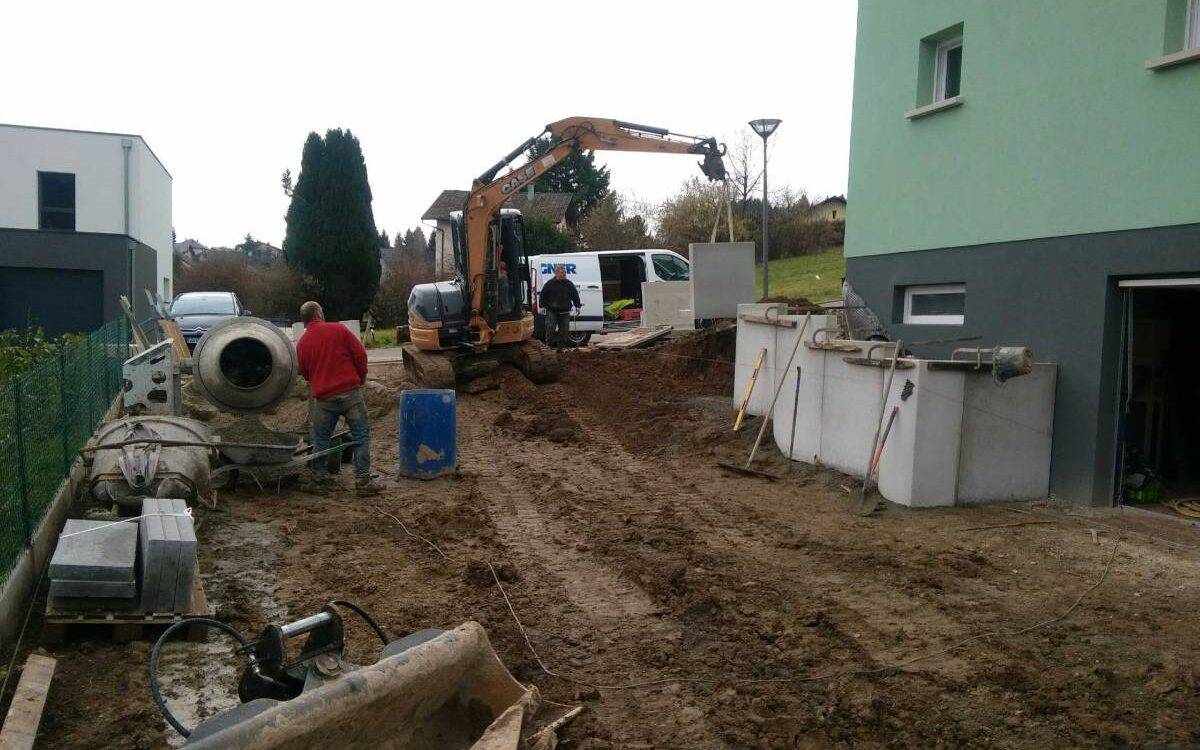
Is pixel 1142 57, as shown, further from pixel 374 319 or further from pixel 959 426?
pixel 374 319

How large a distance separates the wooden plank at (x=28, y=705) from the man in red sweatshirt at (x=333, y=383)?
461cm

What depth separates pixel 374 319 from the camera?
37.2 m

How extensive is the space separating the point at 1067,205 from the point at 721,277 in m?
8.53

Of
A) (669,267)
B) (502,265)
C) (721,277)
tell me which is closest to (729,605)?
(502,265)

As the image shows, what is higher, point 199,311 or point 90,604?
point 199,311

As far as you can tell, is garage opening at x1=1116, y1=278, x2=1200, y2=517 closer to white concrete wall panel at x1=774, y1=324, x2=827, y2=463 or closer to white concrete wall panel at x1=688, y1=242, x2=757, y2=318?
white concrete wall panel at x1=774, y1=324, x2=827, y2=463

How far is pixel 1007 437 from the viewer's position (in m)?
8.88

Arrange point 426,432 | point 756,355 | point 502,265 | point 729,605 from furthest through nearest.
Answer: point 502,265
point 756,355
point 426,432
point 729,605

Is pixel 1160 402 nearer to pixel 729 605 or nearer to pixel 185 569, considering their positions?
pixel 729 605

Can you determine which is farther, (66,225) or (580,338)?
(66,225)

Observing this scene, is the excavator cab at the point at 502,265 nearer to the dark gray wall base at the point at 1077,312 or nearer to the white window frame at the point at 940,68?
the white window frame at the point at 940,68

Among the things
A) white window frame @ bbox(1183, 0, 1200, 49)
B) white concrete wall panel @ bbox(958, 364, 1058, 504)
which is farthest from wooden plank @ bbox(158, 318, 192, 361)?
white window frame @ bbox(1183, 0, 1200, 49)

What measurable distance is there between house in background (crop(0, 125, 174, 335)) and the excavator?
16935 mm

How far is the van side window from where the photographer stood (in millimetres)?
23250
